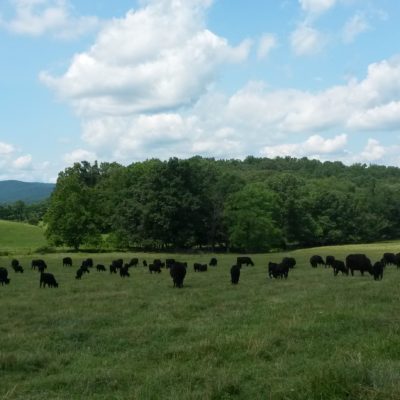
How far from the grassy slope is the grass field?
73922 millimetres

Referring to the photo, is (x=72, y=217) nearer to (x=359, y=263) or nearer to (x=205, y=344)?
(x=359, y=263)

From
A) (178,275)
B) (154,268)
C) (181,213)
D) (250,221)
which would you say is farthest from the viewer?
(250,221)

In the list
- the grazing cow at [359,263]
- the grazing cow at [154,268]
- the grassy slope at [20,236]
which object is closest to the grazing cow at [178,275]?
the grazing cow at [154,268]

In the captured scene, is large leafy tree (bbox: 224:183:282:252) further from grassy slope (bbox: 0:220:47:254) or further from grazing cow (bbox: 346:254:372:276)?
grazing cow (bbox: 346:254:372:276)

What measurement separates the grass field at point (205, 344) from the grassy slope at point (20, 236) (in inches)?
2910

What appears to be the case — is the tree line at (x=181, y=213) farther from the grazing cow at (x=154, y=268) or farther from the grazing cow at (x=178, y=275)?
the grazing cow at (x=178, y=275)

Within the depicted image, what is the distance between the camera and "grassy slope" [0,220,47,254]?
94100 mm

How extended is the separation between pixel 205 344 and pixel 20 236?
318 feet

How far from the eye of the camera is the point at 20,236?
102625mm

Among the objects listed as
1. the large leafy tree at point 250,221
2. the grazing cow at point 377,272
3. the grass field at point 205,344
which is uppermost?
the large leafy tree at point 250,221

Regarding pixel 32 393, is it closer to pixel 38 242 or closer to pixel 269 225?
pixel 269 225

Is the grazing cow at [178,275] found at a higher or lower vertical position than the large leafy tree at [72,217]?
lower

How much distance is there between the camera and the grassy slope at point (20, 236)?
9410 centimetres

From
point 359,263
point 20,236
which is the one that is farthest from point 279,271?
point 20,236
